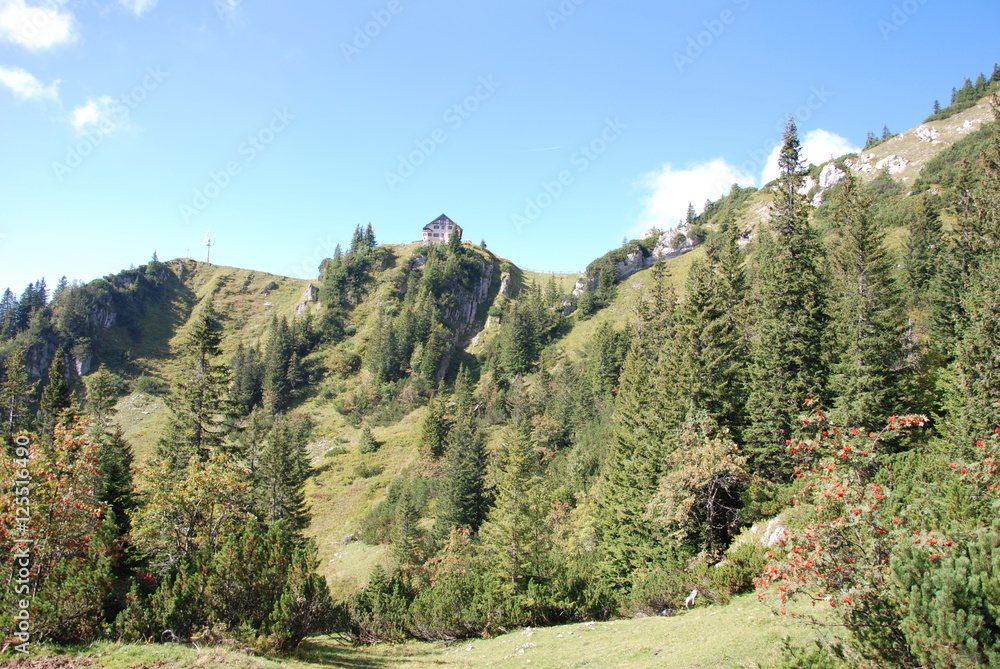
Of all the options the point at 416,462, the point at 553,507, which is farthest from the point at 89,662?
the point at 416,462

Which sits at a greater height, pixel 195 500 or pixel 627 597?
pixel 195 500

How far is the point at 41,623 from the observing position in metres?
11.7

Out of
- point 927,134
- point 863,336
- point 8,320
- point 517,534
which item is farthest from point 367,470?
point 927,134

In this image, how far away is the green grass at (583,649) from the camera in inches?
434

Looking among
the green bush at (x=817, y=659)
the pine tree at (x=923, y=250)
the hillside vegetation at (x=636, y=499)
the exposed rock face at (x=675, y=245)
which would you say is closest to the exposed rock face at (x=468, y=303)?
the hillside vegetation at (x=636, y=499)

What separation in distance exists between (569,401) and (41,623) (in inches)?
2196

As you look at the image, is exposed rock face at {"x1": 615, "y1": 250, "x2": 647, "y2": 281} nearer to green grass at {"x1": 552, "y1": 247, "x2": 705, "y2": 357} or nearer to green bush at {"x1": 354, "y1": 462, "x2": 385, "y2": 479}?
green grass at {"x1": 552, "y1": 247, "x2": 705, "y2": 357}

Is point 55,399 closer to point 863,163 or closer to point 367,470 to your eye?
point 367,470

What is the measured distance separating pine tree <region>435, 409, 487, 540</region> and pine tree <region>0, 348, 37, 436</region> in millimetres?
38126

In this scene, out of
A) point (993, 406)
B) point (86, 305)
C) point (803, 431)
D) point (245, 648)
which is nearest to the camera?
point (245, 648)

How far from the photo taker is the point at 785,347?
29.2m

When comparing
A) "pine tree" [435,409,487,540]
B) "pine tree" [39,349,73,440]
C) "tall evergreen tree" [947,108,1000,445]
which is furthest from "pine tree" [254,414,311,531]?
"tall evergreen tree" [947,108,1000,445]

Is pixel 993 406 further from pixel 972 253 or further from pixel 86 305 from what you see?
pixel 86 305

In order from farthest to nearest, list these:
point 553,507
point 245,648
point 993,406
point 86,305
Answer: point 86,305
point 553,507
point 993,406
point 245,648
